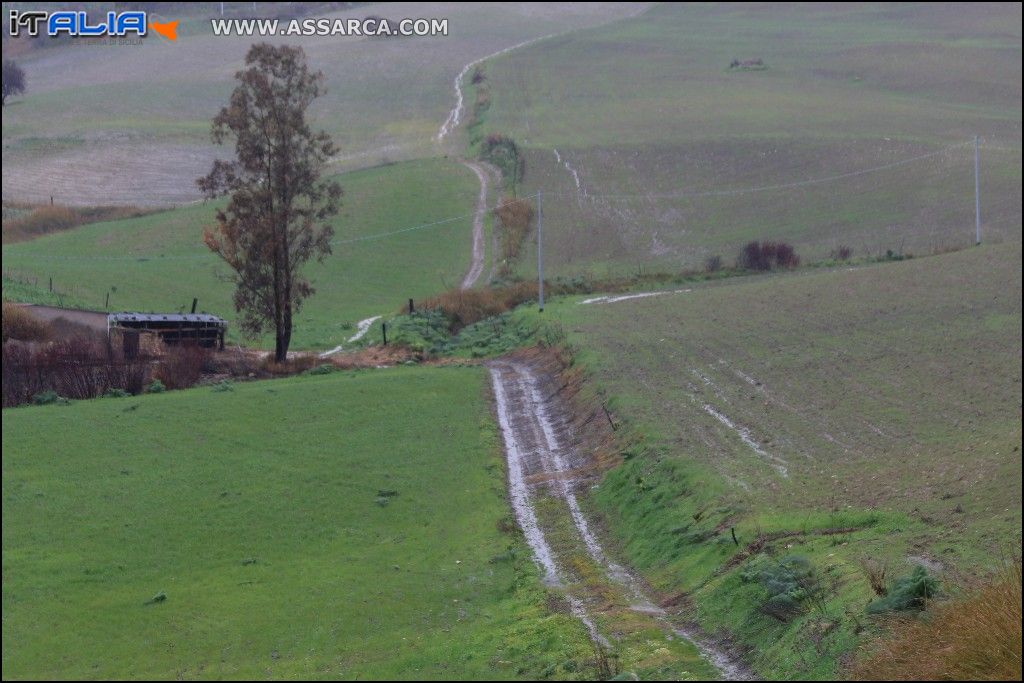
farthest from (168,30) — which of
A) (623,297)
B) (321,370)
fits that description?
(321,370)

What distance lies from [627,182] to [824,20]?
86.0 meters

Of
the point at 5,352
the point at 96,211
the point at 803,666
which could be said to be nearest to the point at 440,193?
the point at 96,211

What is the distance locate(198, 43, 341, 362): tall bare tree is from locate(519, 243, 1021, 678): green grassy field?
11796mm

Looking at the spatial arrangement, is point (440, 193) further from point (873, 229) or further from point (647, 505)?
point (647, 505)

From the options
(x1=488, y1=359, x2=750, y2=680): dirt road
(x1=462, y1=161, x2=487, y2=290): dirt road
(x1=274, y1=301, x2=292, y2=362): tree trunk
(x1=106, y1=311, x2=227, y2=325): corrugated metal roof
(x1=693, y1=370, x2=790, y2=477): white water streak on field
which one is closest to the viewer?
(x1=488, y1=359, x2=750, y2=680): dirt road

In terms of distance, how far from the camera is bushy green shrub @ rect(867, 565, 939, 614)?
1357 cm

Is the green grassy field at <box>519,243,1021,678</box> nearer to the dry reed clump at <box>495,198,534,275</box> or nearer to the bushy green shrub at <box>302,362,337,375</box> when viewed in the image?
the bushy green shrub at <box>302,362,337,375</box>

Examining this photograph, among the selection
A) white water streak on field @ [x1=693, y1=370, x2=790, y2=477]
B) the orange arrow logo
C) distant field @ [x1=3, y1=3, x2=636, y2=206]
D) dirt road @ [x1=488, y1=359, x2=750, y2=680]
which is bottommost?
dirt road @ [x1=488, y1=359, x2=750, y2=680]

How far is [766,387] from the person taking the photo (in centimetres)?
3088

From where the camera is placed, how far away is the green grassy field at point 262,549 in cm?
1648

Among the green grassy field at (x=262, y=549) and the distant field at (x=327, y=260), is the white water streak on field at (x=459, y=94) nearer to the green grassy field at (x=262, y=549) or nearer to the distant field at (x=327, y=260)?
the distant field at (x=327, y=260)

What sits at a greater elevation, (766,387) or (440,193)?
(440,193)

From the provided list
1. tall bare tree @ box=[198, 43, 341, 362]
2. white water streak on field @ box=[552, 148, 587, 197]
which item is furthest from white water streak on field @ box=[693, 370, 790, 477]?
white water streak on field @ box=[552, 148, 587, 197]

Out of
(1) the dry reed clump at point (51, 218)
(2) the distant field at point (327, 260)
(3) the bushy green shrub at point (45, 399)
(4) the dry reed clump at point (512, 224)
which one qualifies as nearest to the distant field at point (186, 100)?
(1) the dry reed clump at point (51, 218)
